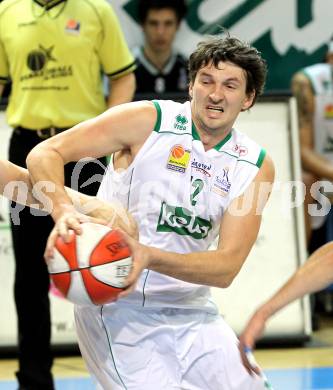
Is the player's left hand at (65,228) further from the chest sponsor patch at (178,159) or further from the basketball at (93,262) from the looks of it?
the chest sponsor patch at (178,159)

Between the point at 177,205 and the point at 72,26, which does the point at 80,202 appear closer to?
the point at 177,205

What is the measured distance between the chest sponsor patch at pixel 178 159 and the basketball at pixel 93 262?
2.29ft

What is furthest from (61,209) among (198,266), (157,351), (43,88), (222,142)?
(43,88)

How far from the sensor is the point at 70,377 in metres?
6.49

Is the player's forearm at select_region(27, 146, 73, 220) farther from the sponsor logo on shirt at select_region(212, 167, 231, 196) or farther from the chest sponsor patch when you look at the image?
the sponsor logo on shirt at select_region(212, 167, 231, 196)

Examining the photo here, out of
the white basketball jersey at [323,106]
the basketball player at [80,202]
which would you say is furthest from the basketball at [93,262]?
the white basketball jersey at [323,106]

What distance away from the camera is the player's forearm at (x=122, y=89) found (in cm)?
624

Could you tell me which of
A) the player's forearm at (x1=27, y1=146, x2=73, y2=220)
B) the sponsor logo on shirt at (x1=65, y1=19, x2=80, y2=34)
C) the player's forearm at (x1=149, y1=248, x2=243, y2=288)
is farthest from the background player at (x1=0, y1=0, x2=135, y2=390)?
the player's forearm at (x1=149, y1=248, x2=243, y2=288)

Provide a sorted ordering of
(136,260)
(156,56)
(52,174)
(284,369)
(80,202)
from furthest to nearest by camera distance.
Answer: (156,56) < (284,369) < (80,202) < (52,174) < (136,260)

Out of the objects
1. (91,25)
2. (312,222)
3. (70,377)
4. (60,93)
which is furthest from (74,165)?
(312,222)

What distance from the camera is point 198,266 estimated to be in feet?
13.0

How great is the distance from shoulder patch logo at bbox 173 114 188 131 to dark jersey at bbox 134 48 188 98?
332 centimetres

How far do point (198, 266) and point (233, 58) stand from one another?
97 cm

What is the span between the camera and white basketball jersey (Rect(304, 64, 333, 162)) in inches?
309
